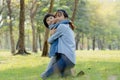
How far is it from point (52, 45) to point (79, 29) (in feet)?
174

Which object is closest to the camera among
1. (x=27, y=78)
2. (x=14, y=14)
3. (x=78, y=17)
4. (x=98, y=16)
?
(x=27, y=78)

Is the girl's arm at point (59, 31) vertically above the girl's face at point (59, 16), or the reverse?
the girl's face at point (59, 16)

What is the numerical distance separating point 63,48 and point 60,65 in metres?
0.45

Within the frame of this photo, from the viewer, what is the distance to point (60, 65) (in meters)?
9.43

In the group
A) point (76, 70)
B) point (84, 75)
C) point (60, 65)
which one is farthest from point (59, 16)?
point (76, 70)

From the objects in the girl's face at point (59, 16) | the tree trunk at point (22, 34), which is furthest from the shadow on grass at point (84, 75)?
the tree trunk at point (22, 34)

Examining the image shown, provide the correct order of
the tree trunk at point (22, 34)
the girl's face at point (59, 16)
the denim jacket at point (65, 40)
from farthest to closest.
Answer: the tree trunk at point (22, 34), the girl's face at point (59, 16), the denim jacket at point (65, 40)

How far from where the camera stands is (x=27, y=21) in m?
58.3

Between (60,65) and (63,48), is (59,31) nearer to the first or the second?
(63,48)

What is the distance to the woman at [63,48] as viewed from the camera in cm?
934

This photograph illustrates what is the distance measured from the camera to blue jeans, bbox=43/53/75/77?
9.37 meters

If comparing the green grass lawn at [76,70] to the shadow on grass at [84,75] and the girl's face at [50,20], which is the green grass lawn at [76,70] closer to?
the shadow on grass at [84,75]

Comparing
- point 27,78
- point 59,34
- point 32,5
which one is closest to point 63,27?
point 59,34

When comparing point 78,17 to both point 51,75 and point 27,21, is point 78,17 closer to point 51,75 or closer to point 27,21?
point 27,21
